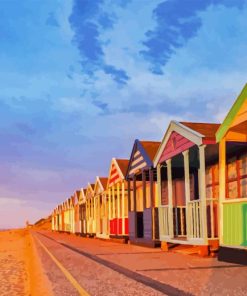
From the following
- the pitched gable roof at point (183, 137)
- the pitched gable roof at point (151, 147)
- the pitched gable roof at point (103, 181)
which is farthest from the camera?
the pitched gable roof at point (103, 181)

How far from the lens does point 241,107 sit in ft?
37.8

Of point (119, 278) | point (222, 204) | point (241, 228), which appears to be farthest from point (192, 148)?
point (119, 278)

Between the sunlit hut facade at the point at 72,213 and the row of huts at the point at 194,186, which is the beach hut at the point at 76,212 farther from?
the row of huts at the point at 194,186

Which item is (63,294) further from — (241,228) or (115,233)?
(115,233)

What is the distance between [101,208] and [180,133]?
62.4 feet

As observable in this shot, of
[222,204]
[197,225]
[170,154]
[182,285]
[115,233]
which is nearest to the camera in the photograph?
[182,285]

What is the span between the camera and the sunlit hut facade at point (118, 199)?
25.1 meters

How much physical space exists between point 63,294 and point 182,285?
201 cm

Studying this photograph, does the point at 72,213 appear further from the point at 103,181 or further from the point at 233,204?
the point at 233,204

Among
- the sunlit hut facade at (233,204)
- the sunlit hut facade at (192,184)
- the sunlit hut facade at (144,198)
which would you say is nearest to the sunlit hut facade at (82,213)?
the sunlit hut facade at (144,198)

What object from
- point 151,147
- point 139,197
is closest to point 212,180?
point 151,147

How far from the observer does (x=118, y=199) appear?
26.3 metres

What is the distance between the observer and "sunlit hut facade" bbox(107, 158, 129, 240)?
2508 centimetres

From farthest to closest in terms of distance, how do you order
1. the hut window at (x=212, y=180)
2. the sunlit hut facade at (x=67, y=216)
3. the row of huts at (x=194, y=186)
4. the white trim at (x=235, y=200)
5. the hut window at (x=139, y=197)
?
1. the sunlit hut facade at (x=67, y=216)
2. the hut window at (x=139, y=197)
3. the hut window at (x=212, y=180)
4. the row of huts at (x=194, y=186)
5. the white trim at (x=235, y=200)
